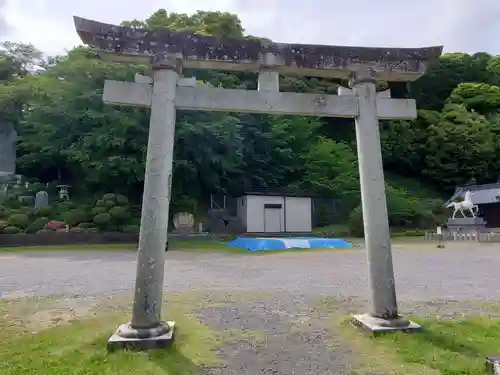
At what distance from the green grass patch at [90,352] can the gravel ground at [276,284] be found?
31 centimetres

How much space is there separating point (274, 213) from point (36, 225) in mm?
14878

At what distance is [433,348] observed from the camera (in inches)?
161

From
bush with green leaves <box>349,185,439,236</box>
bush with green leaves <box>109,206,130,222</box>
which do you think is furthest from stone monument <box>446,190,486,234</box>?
bush with green leaves <box>109,206,130,222</box>

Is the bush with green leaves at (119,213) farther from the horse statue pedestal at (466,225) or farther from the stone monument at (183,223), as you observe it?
the horse statue pedestal at (466,225)

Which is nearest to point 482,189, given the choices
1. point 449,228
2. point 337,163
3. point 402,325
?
point 449,228

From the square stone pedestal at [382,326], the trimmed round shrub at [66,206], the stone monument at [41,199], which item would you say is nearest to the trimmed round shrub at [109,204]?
the trimmed round shrub at [66,206]

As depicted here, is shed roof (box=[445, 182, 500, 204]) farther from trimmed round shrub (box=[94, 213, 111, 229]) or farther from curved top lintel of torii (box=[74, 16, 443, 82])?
curved top lintel of torii (box=[74, 16, 443, 82])

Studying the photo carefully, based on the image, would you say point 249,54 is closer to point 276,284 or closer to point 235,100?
point 235,100

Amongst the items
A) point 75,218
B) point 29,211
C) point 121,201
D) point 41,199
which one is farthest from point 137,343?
point 41,199

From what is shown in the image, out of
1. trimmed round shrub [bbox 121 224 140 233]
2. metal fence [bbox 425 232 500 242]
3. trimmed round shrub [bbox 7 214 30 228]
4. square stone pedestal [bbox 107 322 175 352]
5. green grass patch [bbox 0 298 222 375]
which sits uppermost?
trimmed round shrub [bbox 7 214 30 228]

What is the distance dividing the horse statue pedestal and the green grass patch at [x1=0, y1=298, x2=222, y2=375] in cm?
2400

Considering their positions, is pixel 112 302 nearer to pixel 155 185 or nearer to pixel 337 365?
pixel 155 185

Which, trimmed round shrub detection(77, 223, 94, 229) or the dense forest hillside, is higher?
the dense forest hillside

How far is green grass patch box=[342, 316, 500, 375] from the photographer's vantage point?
3619 millimetres
